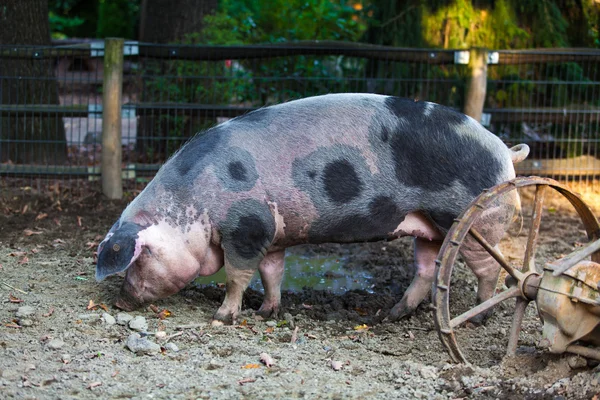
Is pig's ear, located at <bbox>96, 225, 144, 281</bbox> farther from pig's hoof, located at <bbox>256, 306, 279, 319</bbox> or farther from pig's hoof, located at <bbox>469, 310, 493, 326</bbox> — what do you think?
pig's hoof, located at <bbox>469, 310, 493, 326</bbox>

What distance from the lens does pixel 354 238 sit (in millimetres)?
5070

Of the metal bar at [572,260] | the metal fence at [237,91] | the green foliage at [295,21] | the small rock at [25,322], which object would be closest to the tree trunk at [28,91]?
the metal fence at [237,91]

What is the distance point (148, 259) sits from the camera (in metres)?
4.85

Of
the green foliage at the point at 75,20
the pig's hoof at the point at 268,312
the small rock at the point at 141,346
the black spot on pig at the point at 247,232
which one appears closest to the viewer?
the small rock at the point at 141,346

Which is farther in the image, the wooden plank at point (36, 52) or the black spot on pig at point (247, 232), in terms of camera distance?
the wooden plank at point (36, 52)

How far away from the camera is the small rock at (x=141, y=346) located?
4250 millimetres

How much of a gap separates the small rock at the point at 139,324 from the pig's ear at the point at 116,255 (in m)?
0.31

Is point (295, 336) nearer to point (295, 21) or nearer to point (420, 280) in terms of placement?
point (420, 280)

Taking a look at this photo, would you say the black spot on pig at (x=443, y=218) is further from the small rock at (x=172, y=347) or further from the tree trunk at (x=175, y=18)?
the tree trunk at (x=175, y=18)

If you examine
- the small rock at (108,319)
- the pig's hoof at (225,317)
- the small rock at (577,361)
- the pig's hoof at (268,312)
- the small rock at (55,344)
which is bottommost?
the pig's hoof at (268,312)

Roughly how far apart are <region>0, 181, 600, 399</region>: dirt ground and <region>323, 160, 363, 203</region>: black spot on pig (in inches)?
32.5

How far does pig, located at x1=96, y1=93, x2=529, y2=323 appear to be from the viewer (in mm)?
4828

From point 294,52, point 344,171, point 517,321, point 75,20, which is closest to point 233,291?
point 344,171

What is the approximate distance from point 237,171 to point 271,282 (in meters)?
0.83
